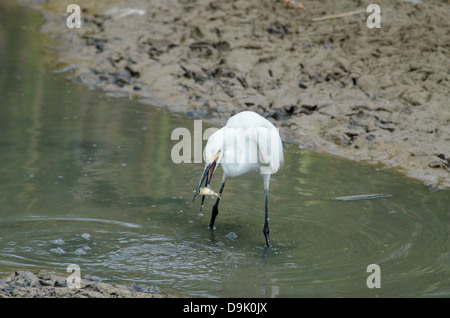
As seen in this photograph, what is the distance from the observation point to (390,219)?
581 centimetres

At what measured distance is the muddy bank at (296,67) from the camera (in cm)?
788

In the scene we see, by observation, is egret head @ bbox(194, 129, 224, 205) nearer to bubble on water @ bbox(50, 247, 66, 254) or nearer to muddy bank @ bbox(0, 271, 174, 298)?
muddy bank @ bbox(0, 271, 174, 298)

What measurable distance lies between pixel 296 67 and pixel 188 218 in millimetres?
4221

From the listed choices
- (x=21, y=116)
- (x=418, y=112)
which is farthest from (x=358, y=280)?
(x=21, y=116)

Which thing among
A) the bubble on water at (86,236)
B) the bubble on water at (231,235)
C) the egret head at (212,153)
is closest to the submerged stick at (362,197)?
the bubble on water at (231,235)

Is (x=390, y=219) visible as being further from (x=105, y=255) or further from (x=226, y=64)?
(x=226, y=64)

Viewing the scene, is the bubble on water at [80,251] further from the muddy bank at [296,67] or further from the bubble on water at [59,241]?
the muddy bank at [296,67]

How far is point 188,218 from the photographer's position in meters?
5.79

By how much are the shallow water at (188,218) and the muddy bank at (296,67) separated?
644 millimetres

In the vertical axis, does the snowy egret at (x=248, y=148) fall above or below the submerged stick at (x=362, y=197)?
above

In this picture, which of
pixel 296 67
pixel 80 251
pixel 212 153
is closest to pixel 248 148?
pixel 212 153

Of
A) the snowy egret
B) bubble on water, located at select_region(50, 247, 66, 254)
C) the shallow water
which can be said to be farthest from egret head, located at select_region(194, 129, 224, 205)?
bubble on water, located at select_region(50, 247, 66, 254)
